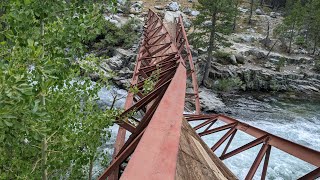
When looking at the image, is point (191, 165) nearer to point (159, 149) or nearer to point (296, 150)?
point (159, 149)

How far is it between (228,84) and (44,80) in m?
27.2

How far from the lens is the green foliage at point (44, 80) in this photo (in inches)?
112

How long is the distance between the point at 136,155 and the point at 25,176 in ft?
10.4

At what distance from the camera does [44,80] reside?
341 cm

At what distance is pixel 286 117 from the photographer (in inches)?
945

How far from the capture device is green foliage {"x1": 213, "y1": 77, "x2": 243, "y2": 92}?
96.4ft

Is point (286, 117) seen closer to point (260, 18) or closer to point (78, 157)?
point (78, 157)

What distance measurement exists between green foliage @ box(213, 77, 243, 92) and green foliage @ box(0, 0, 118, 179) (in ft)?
81.6

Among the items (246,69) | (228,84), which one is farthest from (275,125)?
(246,69)

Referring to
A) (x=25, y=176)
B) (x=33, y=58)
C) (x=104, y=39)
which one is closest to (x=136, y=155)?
(x=33, y=58)

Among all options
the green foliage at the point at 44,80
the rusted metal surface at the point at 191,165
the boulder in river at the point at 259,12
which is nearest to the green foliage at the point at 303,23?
the boulder in river at the point at 259,12

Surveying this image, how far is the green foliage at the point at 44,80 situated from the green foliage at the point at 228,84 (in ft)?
81.6

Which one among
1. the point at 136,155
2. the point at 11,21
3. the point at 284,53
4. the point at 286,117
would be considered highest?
the point at 11,21

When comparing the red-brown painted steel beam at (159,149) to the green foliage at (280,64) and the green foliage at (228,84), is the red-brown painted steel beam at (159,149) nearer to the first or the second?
the green foliage at (228,84)
